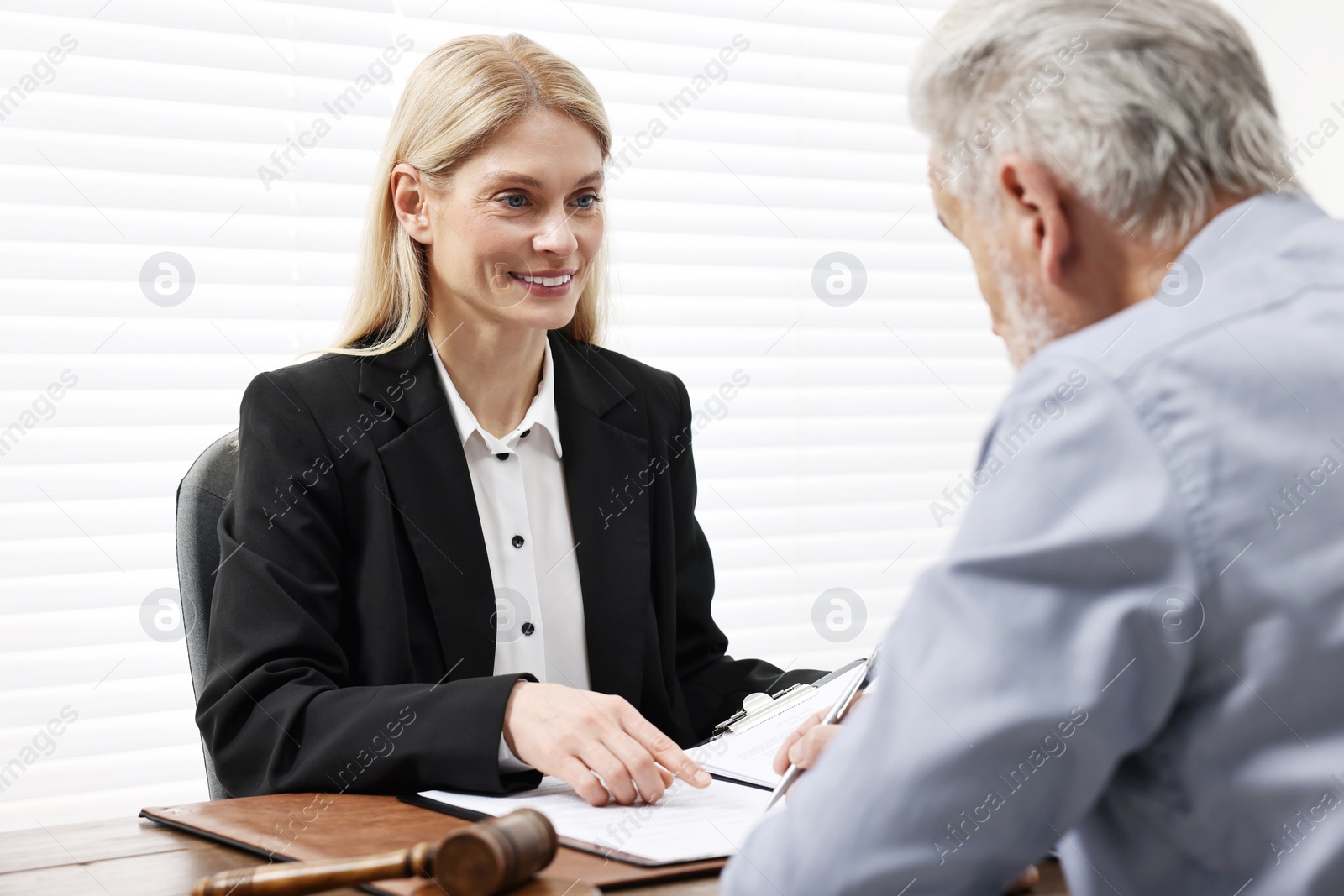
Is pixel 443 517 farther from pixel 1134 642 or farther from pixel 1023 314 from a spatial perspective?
pixel 1134 642

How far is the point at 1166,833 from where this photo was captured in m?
0.70

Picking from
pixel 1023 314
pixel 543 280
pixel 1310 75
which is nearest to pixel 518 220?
pixel 543 280

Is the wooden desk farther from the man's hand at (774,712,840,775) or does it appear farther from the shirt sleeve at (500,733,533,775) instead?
the shirt sleeve at (500,733,533,775)

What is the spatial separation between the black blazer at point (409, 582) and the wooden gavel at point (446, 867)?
359 millimetres

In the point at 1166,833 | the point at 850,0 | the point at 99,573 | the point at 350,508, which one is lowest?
the point at 1166,833

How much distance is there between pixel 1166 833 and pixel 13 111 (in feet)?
7.69

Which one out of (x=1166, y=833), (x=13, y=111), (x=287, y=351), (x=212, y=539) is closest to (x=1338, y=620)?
(x=1166, y=833)

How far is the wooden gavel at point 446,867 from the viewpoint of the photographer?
854 mm

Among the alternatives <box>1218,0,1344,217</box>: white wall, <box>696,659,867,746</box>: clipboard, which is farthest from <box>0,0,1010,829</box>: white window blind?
<box>1218,0,1344,217</box>: white wall

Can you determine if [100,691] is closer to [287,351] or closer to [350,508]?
[287,351]

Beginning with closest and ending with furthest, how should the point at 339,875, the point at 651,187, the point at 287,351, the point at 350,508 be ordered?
the point at 339,875 < the point at 350,508 < the point at 287,351 < the point at 651,187

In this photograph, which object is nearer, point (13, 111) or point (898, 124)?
point (13, 111)

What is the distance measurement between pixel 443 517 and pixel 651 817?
2.30ft

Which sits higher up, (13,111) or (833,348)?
(13,111)
